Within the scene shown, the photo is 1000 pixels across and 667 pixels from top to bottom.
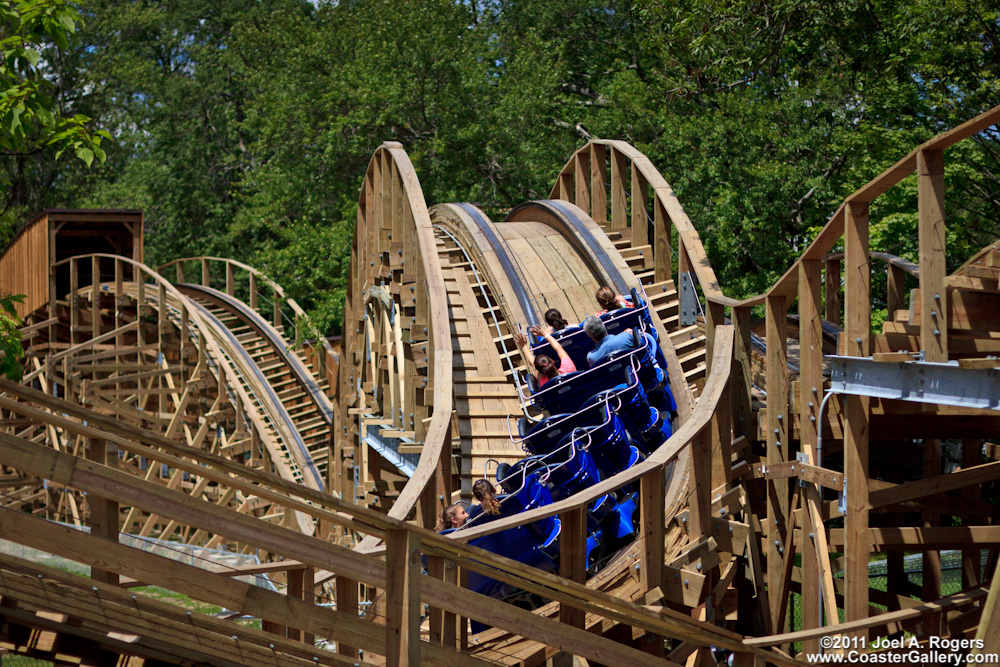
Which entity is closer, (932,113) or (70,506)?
(932,113)

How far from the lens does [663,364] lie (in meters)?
9.10

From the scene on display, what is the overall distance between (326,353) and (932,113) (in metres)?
11.4

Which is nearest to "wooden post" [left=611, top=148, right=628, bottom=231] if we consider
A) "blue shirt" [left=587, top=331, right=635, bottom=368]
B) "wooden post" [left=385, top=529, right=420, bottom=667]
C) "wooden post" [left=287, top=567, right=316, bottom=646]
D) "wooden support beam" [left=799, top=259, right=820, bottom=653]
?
"blue shirt" [left=587, top=331, right=635, bottom=368]

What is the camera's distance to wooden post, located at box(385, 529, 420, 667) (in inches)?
162

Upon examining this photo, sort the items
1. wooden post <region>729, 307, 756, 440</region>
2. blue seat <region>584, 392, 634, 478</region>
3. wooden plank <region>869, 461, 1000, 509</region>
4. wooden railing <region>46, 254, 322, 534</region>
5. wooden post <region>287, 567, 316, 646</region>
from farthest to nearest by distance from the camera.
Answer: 1. wooden railing <region>46, 254, 322, 534</region>
2. wooden post <region>729, 307, 756, 440</region>
3. blue seat <region>584, 392, 634, 478</region>
4. wooden plank <region>869, 461, 1000, 509</region>
5. wooden post <region>287, 567, 316, 646</region>

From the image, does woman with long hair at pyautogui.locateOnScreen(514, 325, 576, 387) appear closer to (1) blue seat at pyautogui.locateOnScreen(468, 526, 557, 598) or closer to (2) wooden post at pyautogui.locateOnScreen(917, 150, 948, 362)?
(1) blue seat at pyautogui.locateOnScreen(468, 526, 557, 598)

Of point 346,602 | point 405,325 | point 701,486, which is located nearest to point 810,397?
point 701,486

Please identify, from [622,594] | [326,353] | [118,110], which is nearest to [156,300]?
[326,353]

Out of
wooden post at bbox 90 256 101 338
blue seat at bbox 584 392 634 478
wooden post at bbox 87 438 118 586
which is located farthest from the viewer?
wooden post at bbox 90 256 101 338

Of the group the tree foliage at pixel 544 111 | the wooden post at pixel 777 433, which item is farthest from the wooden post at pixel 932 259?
the tree foliage at pixel 544 111

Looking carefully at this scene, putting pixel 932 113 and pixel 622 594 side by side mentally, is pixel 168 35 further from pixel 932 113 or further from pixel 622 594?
pixel 622 594

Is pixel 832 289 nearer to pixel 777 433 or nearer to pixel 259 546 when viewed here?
pixel 777 433

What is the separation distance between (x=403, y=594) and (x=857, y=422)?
3.88 meters

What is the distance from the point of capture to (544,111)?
2092 cm
